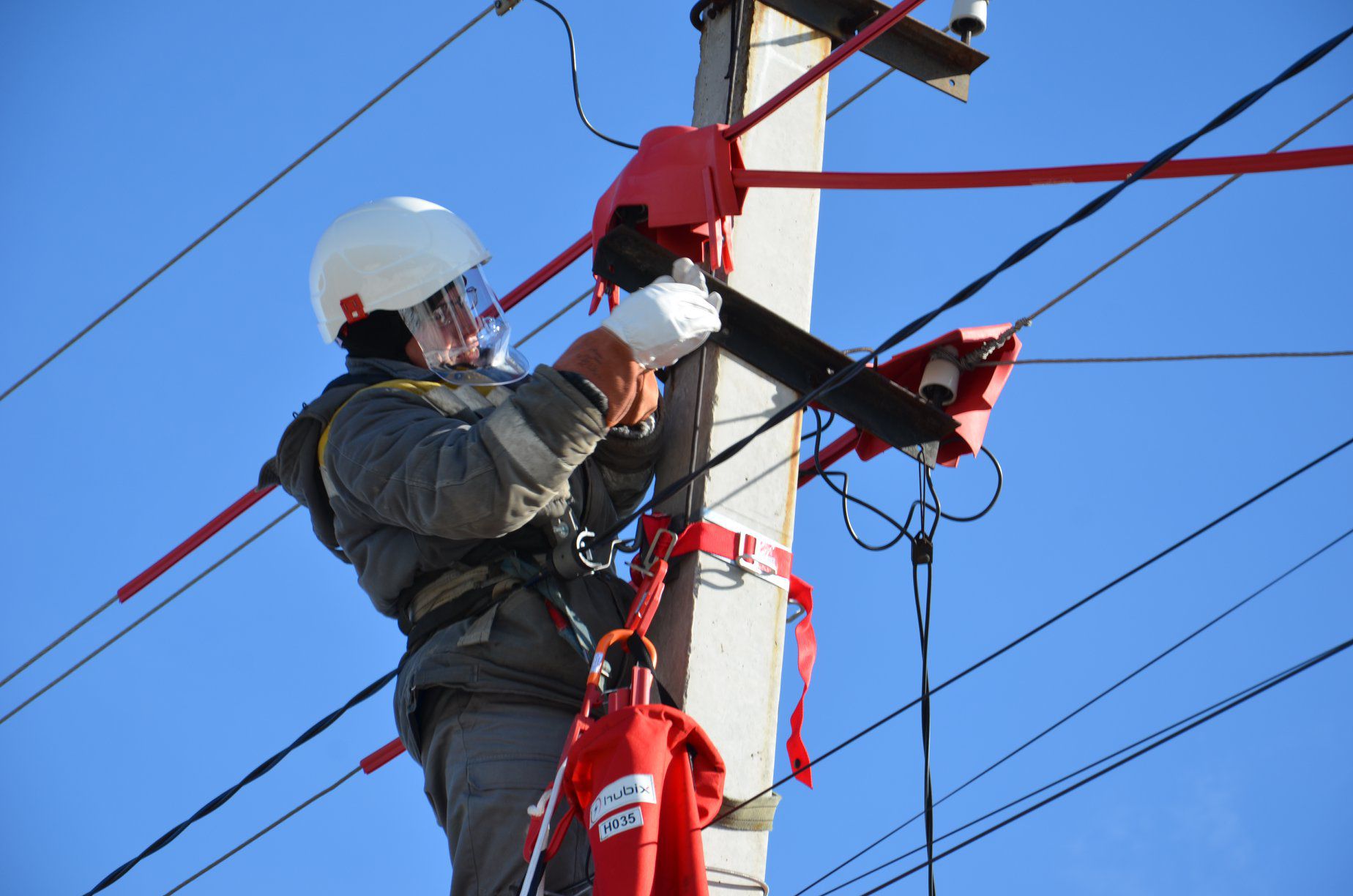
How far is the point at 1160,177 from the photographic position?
328 centimetres

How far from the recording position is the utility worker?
3.35m

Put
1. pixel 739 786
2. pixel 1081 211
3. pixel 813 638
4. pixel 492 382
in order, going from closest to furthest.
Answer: pixel 1081 211 < pixel 739 786 < pixel 813 638 < pixel 492 382

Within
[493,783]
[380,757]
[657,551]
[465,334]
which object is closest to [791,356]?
[657,551]

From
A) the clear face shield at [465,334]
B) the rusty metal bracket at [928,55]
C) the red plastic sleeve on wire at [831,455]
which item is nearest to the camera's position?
the clear face shield at [465,334]

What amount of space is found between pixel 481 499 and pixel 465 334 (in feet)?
2.83

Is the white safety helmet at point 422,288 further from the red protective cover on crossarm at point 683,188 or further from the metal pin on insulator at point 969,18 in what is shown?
the metal pin on insulator at point 969,18

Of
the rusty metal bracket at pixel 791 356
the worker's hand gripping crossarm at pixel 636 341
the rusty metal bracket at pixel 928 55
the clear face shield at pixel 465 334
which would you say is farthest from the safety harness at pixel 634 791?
the rusty metal bracket at pixel 928 55

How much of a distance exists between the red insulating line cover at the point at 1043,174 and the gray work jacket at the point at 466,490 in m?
0.62

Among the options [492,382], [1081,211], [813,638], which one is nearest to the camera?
[1081,211]

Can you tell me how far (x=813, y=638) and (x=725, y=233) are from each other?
0.95 metres

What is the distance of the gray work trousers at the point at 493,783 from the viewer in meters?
3.35

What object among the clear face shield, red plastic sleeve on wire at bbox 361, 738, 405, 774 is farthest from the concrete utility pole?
red plastic sleeve on wire at bbox 361, 738, 405, 774

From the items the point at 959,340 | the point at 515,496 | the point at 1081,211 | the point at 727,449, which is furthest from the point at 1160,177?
the point at 515,496

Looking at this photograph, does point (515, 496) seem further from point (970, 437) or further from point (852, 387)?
point (970, 437)
